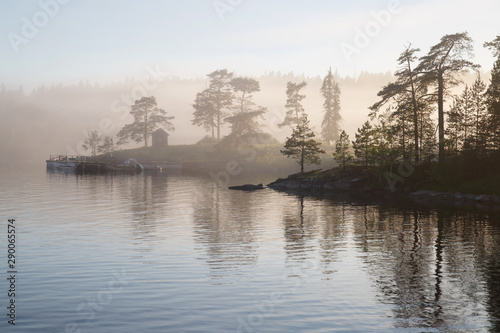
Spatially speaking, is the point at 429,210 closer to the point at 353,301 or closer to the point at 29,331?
the point at 353,301

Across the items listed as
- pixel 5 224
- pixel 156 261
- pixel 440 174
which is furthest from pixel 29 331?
pixel 440 174

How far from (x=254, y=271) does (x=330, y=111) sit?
121m

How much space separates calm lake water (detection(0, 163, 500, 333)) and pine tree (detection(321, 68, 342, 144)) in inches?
3764

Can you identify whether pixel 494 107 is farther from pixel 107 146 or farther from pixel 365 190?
pixel 107 146

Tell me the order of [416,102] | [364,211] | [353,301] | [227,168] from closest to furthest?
[353,301], [364,211], [416,102], [227,168]

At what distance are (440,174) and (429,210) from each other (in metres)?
12.5

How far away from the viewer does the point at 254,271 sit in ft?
73.9

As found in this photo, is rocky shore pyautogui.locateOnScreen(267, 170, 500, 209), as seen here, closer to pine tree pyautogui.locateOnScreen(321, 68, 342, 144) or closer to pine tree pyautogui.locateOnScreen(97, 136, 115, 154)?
pine tree pyautogui.locateOnScreen(321, 68, 342, 144)

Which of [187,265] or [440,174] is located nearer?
[187,265]

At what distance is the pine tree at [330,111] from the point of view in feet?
454

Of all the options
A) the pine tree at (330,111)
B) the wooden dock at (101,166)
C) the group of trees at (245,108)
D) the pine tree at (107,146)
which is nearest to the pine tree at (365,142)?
the group of trees at (245,108)

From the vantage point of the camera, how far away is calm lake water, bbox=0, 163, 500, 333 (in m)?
15.9

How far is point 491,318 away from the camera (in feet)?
52.3

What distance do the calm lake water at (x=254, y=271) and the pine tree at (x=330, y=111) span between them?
95.6 m
